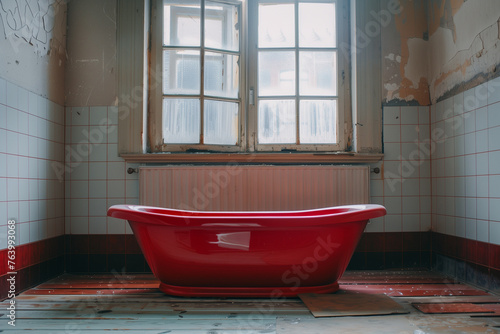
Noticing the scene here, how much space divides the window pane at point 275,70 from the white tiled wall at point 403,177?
0.81 metres

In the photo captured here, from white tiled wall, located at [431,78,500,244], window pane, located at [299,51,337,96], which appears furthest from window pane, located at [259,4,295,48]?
white tiled wall, located at [431,78,500,244]

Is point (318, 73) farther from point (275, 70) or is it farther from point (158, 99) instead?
point (158, 99)

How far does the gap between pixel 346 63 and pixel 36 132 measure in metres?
2.30

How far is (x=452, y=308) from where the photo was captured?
189 cm

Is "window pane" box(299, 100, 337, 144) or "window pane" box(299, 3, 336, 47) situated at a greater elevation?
"window pane" box(299, 3, 336, 47)

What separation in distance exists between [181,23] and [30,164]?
1500mm

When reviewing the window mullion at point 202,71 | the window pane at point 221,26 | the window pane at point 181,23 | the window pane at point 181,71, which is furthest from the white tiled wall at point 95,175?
the window pane at point 221,26

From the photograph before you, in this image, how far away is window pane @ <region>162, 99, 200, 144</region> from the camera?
2.88m

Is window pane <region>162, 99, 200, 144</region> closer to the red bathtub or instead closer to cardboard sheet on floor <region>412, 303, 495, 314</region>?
the red bathtub

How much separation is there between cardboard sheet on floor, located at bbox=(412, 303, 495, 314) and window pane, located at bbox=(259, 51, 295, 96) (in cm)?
185

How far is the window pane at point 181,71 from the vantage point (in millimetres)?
2896

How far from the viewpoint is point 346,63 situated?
2979 mm

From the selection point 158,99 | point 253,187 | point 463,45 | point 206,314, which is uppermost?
point 463,45

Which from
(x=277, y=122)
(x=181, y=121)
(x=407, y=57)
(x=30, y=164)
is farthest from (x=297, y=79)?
(x=30, y=164)
